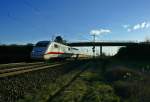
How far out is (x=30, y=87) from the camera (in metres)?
13.7

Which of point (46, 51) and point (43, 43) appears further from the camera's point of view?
point (43, 43)

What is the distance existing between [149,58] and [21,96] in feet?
163

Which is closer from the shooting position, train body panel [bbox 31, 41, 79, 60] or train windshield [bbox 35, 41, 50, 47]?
train body panel [bbox 31, 41, 79, 60]

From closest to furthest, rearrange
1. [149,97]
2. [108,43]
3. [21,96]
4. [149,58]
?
[21,96] → [149,97] → [149,58] → [108,43]

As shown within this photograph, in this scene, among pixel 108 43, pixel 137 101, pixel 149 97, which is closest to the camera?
pixel 137 101

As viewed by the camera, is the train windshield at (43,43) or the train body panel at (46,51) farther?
the train windshield at (43,43)

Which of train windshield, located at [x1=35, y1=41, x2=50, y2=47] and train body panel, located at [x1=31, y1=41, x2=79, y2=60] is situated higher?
train windshield, located at [x1=35, y1=41, x2=50, y2=47]

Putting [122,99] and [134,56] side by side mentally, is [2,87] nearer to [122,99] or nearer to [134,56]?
[122,99]

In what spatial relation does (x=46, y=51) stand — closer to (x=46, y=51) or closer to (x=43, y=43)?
(x=46, y=51)

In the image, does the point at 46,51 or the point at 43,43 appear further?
the point at 43,43

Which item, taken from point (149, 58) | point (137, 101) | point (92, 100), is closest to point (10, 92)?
point (92, 100)

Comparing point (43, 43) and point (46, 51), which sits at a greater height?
point (43, 43)

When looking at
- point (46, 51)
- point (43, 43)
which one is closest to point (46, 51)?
point (46, 51)

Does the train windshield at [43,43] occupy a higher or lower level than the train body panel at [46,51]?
higher
